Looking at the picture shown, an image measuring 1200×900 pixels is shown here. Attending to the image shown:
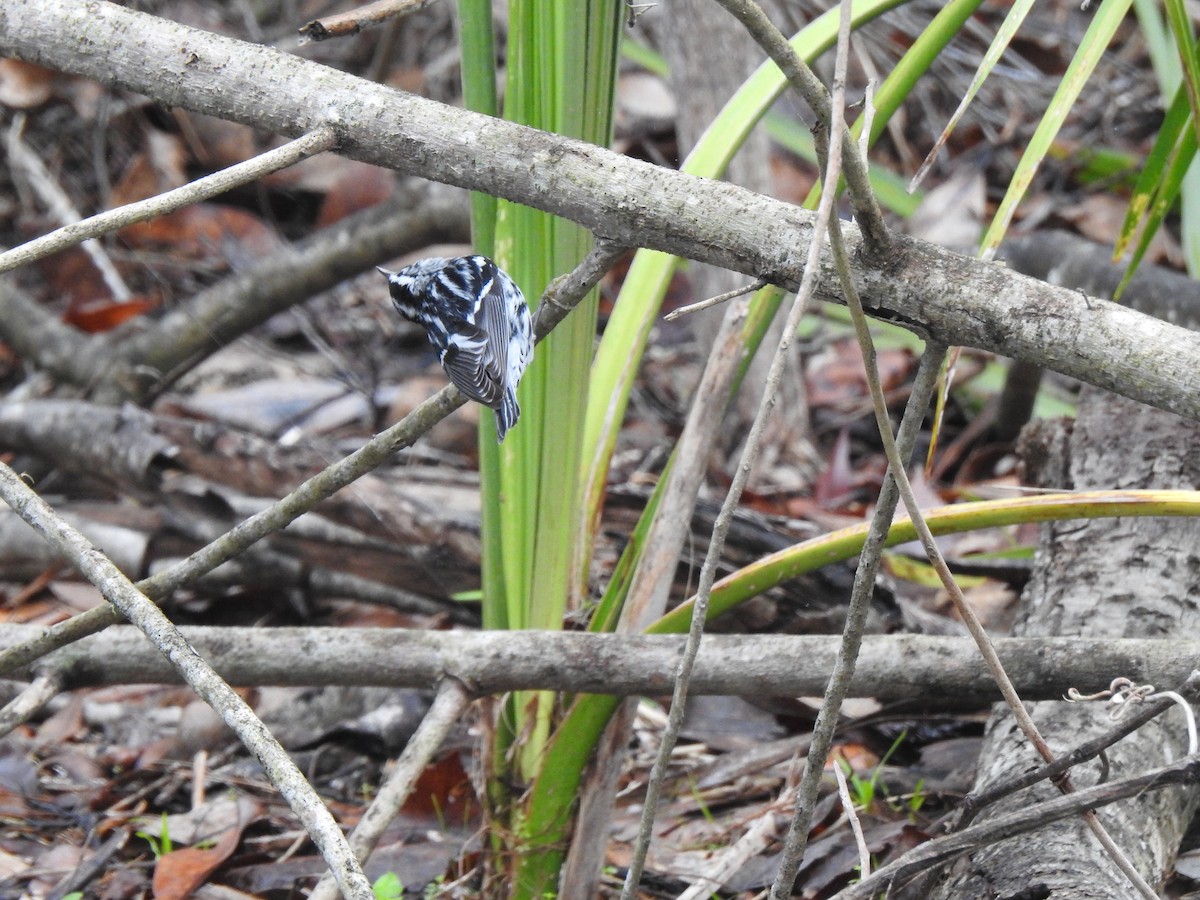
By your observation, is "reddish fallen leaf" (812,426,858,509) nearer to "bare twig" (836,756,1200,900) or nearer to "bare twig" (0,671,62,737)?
"bare twig" (836,756,1200,900)

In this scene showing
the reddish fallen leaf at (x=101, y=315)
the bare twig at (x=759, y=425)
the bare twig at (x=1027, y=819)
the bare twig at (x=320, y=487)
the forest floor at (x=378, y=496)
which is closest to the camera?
the bare twig at (x=759, y=425)

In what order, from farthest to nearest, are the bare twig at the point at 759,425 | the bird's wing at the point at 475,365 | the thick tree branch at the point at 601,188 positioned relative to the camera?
1. the bird's wing at the point at 475,365
2. the thick tree branch at the point at 601,188
3. the bare twig at the point at 759,425

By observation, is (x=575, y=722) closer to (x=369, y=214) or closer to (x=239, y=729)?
(x=239, y=729)

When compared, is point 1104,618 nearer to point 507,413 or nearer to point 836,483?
point 507,413

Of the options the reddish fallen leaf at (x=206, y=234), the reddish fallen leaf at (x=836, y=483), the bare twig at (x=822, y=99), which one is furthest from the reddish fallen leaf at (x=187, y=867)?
the reddish fallen leaf at (x=206, y=234)

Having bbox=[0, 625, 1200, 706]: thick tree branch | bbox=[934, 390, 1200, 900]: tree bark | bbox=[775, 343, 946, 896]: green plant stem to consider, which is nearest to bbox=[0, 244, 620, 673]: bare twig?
bbox=[0, 625, 1200, 706]: thick tree branch

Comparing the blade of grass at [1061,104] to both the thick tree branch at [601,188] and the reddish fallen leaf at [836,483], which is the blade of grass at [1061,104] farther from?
the reddish fallen leaf at [836,483]

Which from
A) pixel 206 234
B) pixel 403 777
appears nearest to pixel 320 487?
pixel 403 777
